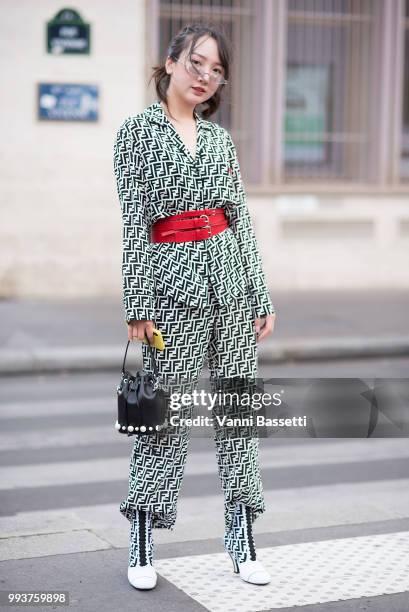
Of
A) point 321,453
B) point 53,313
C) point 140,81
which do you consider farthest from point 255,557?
point 140,81

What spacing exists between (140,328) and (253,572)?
0.94 metres

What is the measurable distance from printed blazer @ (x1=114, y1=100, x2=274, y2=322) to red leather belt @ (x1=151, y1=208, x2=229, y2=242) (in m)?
0.02

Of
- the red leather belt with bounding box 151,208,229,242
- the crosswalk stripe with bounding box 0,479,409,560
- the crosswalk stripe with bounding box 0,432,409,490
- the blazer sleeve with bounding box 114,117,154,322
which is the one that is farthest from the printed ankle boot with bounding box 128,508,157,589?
the crosswalk stripe with bounding box 0,432,409,490

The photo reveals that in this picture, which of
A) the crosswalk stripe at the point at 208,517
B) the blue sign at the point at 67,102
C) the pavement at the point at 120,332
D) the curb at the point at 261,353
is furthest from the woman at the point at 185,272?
the blue sign at the point at 67,102

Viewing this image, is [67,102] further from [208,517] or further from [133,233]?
[133,233]

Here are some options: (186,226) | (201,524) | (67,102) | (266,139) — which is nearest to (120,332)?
(67,102)

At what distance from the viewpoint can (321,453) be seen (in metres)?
6.62

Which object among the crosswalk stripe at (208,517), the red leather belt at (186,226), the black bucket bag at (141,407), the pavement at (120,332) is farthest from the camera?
the pavement at (120,332)

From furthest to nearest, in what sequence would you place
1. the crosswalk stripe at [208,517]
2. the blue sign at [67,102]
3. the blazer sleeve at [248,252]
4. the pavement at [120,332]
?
the blue sign at [67,102] < the pavement at [120,332] < the crosswalk stripe at [208,517] < the blazer sleeve at [248,252]

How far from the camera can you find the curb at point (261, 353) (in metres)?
9.62

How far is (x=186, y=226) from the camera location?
386cm

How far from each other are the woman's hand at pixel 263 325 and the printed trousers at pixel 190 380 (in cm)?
3
